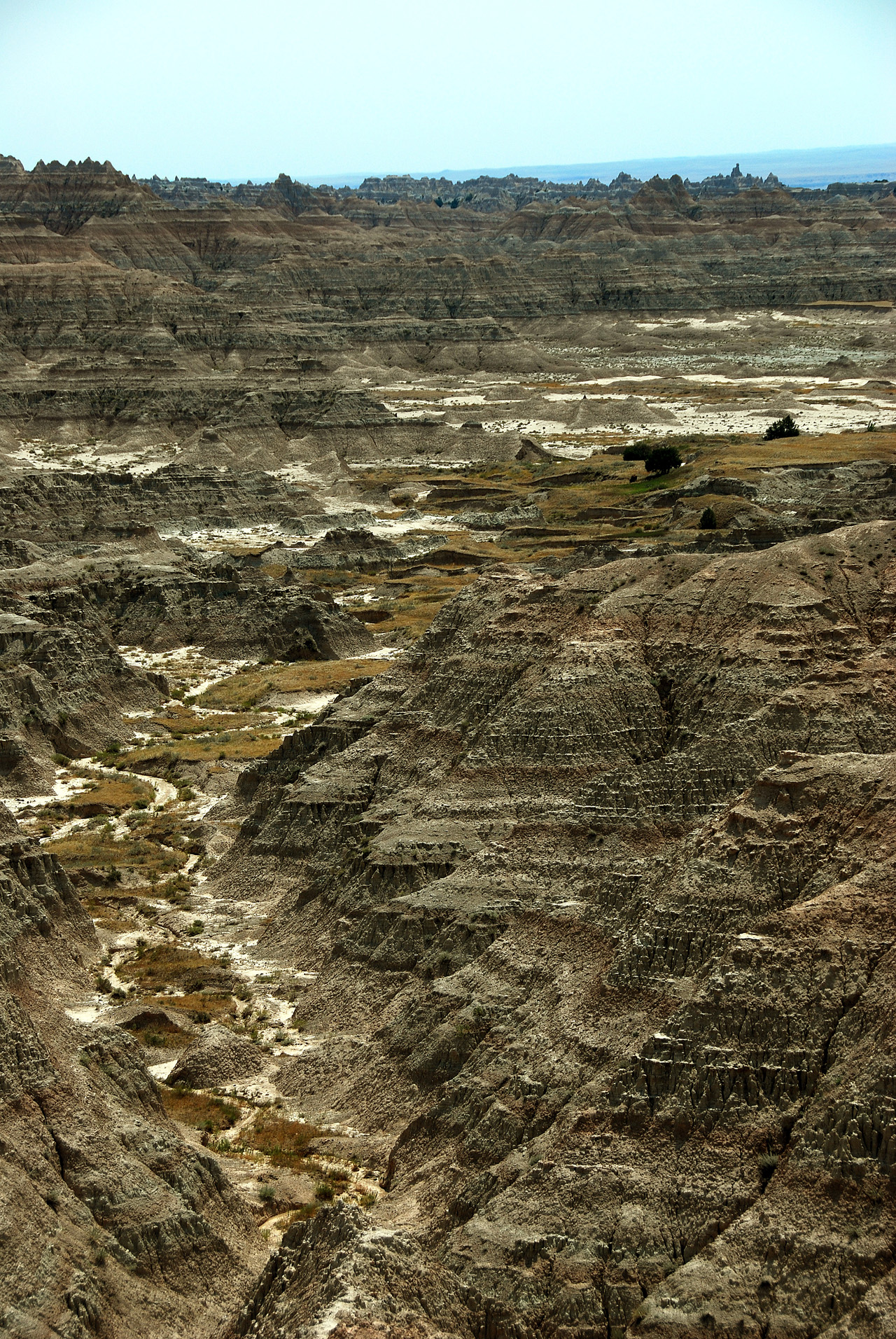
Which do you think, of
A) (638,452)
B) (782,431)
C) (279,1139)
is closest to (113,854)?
(279,1139)

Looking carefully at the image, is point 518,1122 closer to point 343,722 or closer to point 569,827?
point 569,827

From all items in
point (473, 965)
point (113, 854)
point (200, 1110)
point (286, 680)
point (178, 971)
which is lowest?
point (286, 680)

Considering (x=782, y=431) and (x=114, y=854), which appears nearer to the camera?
(x=114, y=854)

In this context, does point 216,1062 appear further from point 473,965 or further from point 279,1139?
point 473,965

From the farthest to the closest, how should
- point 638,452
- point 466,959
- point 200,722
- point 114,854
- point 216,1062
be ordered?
point 638,452
point 200,722
point 114,854
point 216,1062
point 466,959

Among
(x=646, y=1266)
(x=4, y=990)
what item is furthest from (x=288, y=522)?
(x=646, y=1266)

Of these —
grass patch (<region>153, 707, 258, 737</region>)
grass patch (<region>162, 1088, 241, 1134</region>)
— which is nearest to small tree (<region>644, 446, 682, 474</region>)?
grass patch (<region>153, 707, 258, 737</region>)

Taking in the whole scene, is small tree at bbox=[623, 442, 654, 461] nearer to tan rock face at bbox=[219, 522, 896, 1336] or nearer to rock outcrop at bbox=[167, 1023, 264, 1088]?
tan rock face at bbox=[219, 522, 896, 1336]
